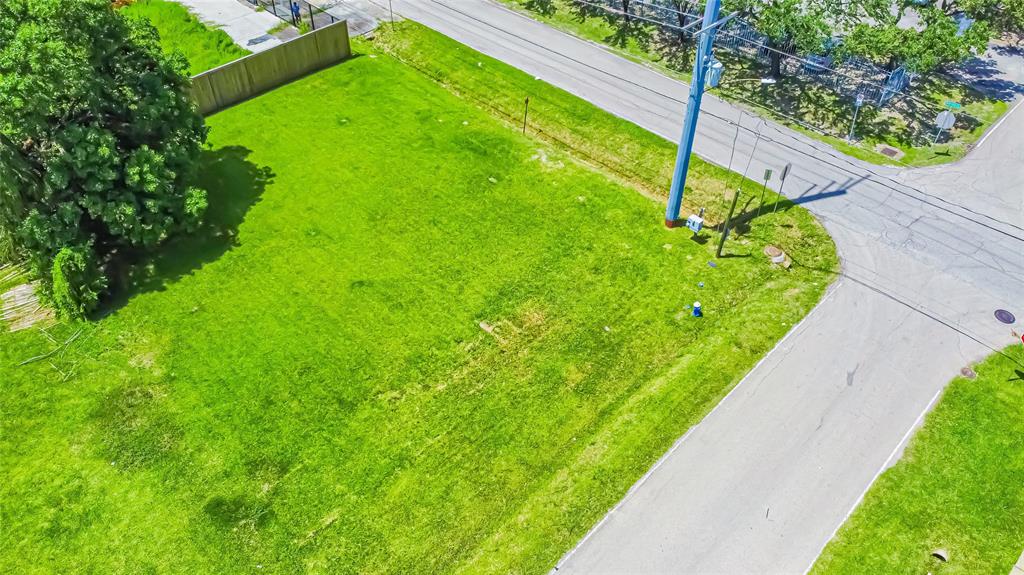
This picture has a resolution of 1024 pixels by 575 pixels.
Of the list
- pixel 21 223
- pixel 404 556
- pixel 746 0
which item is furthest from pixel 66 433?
pixel 746 0

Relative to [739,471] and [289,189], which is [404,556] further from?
[289,189]

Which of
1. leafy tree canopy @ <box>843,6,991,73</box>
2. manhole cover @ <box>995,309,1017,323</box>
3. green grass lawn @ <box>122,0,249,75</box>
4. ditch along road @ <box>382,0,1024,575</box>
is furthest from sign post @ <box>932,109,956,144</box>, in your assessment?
green grass lawn @ <box>122,0,249,75</box>

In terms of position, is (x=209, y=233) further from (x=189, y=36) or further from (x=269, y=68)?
(x=189, y=36)

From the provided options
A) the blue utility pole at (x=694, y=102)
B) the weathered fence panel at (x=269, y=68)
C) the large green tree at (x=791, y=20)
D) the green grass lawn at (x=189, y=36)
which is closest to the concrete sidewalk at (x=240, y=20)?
the green grass lawn at (x=189, y=36)

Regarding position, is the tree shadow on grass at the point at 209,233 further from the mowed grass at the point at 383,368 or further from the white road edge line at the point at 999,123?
the white road edge line at the point at 999,123

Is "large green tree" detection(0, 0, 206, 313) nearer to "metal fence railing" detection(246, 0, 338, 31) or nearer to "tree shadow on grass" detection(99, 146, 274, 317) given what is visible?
"tree shadow on grass" detection(99, 146, 274, 317)

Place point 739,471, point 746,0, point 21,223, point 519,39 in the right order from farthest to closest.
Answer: point 519,39, point 746,0, point 21,223, point 739,471
